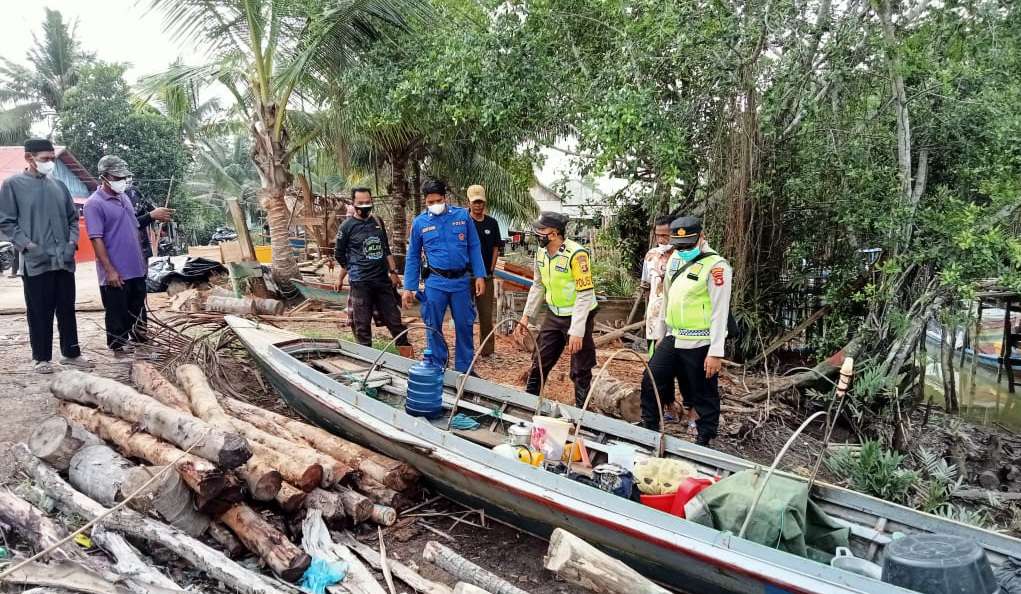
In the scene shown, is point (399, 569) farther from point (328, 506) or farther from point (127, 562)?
point (127, 562)

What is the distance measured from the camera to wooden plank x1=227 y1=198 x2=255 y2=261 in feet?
35.4

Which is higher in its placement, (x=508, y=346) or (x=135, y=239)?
(x=135, y=239)

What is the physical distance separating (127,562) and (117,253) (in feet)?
13.5

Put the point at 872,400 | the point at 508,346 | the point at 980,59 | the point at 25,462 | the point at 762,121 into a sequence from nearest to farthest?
1. the point at 25,462
2. the point at 980,59
3. the point at 872,400
4. the point at 762,121
5. the point at 508,346

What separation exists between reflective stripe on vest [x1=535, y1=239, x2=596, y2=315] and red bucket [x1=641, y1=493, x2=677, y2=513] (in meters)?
2.19

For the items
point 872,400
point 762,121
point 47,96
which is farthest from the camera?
point 47,96

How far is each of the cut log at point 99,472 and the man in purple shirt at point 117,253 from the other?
2830 mm

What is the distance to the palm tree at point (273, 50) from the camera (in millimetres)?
9148

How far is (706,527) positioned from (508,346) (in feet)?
19.9

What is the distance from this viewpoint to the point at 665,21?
267 inches

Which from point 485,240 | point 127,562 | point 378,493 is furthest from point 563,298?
point 127,562

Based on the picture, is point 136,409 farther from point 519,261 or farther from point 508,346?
point 519,261

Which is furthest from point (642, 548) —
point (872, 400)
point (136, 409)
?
point (872, 400)

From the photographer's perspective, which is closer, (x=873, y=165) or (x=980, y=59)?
(x=980, y=59)
